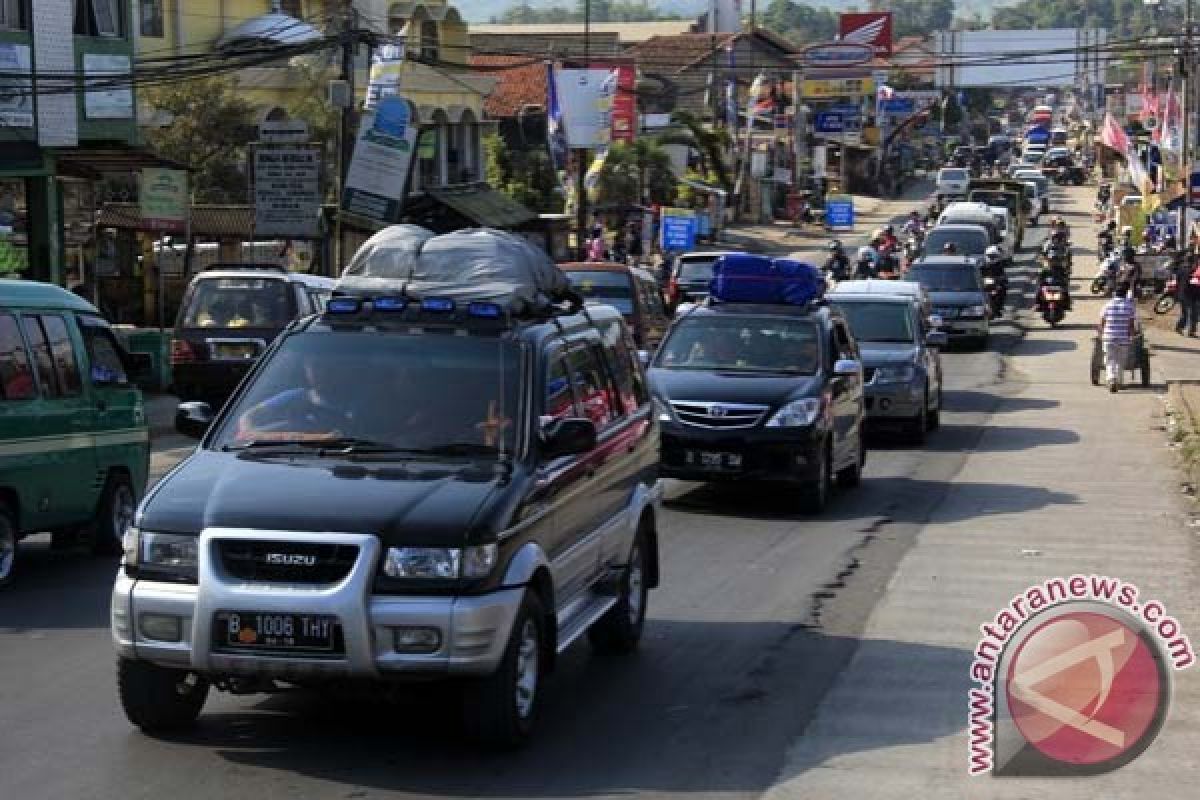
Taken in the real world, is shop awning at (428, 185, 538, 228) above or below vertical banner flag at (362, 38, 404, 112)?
below

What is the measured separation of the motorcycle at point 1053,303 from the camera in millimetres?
45062

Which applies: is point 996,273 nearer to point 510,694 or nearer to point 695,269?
point 695,269

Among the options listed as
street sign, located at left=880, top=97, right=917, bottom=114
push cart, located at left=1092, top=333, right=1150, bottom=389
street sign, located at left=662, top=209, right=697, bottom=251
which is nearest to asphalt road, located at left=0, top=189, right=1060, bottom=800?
push cart, located at left=1092, top=333, right=1150, bottom=389

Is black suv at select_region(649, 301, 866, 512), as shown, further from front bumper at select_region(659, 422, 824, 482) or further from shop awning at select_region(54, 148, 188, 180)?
shop awning at select_region(54, 148, 188, 180)

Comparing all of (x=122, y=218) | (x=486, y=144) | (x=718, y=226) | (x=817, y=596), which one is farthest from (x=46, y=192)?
(x=718, y=226)

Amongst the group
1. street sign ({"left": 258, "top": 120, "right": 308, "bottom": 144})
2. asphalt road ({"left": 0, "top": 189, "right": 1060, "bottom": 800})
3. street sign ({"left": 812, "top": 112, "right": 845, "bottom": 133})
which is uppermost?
street sign ({"left": 812, "top": 112, "right": 845, "bottom": 133})

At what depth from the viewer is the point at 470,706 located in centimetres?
808

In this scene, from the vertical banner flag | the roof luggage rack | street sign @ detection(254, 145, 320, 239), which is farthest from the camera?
the vertical banner flag

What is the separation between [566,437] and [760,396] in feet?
28.1

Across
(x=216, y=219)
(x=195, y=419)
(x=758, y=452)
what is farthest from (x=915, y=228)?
(x=195, y=419)

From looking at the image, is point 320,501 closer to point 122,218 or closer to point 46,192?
point 46,192

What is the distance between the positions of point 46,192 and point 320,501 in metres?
26.4

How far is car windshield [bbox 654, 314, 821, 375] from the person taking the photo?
17.9 meters

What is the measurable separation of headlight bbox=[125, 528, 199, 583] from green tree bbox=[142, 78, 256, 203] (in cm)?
3382
